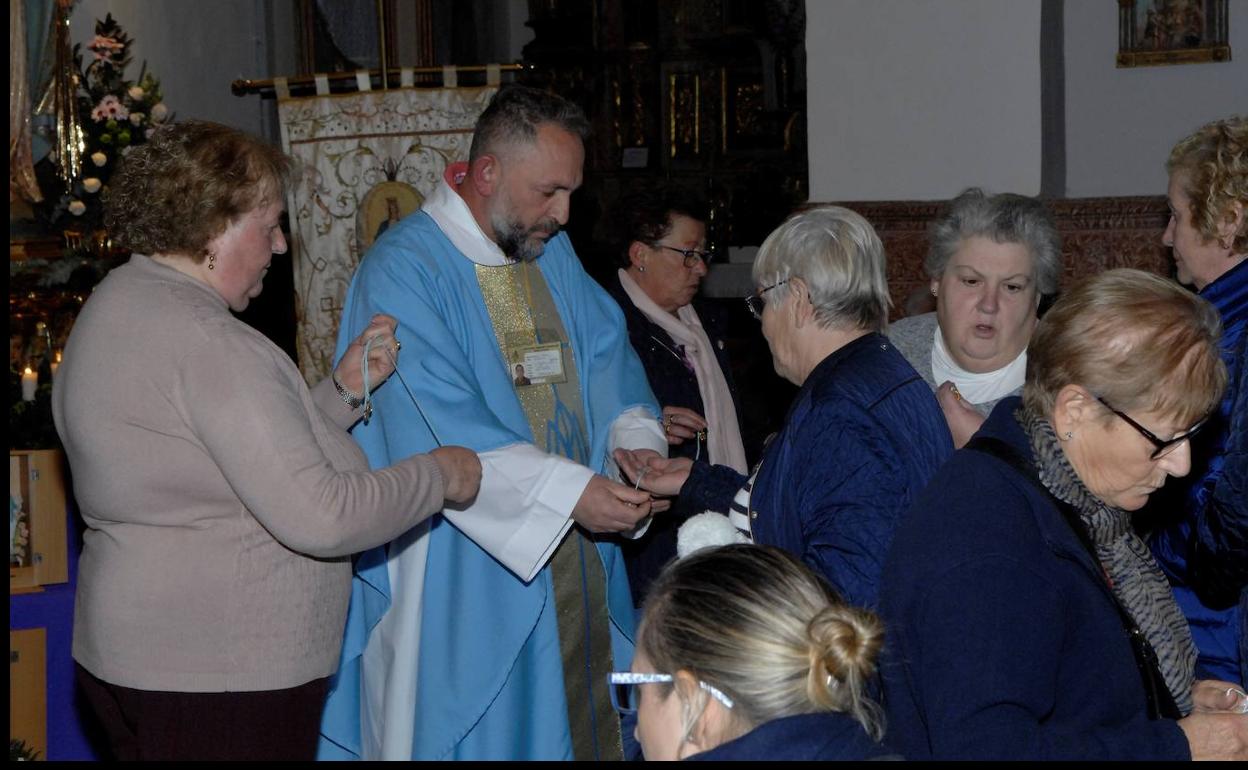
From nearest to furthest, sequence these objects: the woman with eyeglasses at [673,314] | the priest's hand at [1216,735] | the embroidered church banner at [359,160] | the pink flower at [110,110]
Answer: the priest's hand at [1216,735] → the woman with eyeglasses at [673,314] → the pink flower at [110,110] → the embroidered church banner at [359,160]

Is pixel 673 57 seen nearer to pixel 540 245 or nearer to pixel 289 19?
pixel 289 19

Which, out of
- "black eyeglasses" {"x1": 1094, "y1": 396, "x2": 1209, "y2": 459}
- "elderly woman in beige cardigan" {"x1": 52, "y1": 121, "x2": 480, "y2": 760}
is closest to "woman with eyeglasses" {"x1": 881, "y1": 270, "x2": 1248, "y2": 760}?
"black eyeglasses" {"x1": 1094, "y1": 396, "x2": 1209, "y2": 459}

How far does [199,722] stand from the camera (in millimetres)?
2400

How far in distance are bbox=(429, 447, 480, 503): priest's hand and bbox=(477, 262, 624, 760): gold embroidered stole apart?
787 mm

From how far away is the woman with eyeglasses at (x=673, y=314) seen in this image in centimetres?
447

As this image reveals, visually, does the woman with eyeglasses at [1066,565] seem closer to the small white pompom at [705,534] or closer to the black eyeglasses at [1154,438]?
the black eyeglasses at [1154,438]

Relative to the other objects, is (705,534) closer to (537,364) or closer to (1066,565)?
(1066,565)

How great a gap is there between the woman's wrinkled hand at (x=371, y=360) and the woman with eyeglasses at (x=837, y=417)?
34.3 inches

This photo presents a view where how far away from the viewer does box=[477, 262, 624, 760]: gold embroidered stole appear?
3.57 metres

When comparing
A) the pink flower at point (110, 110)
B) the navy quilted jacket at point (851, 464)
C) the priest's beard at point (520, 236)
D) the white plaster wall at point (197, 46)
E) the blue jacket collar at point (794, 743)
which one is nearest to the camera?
the blue jacket collar at point (794, 743)

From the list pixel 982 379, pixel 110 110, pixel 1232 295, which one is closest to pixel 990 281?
pixel 982 379

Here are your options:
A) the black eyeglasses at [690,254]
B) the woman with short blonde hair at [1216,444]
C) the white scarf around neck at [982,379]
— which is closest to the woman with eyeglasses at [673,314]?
the black eyeglasses at [690,254]

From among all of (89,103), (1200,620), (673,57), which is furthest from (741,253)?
(1200,620)

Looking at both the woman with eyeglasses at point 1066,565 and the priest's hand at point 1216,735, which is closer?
the woman with eyeglasses at point 1066,565
